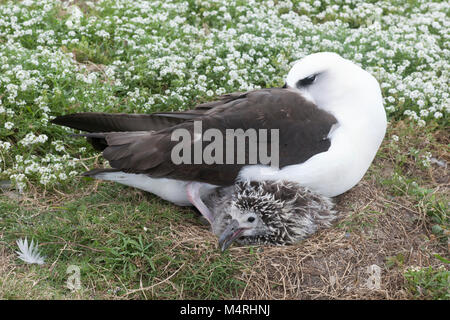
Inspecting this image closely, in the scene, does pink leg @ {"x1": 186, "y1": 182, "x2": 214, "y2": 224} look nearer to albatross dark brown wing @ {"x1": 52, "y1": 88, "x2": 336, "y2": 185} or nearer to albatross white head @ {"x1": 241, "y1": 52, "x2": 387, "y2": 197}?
albatross dark brown wing @ {"x1": 52, "y1": 88, "x2": 336, "y2": 185}

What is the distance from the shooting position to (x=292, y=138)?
4.63 metres

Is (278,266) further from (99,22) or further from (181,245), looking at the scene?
(99,22)

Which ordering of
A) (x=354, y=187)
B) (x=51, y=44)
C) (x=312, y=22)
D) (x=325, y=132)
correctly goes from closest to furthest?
(x=325, y=132), (x=354, y=187), (x=51, y=44), (x=312, y=22)

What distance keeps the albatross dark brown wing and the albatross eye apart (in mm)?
162

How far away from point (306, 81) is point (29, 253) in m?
2.57

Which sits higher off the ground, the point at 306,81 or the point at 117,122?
the point at 306,81

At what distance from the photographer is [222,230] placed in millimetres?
4707

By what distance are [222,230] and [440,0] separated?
5.48 m

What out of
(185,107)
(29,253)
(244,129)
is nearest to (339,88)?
(244,129)

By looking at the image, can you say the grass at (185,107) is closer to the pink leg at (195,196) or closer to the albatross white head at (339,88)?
the pink leg at (195,196)

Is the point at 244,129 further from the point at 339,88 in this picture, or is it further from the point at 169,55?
the point at 169,55

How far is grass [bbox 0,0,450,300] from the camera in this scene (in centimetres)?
424

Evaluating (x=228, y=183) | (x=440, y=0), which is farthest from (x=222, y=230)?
(x=440, y=0)

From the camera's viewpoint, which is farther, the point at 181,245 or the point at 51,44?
the point at 51,44
